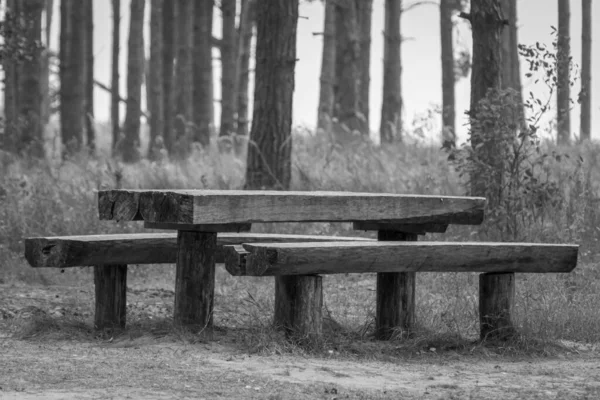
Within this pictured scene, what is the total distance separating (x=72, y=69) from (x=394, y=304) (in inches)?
541

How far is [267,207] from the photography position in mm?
5516

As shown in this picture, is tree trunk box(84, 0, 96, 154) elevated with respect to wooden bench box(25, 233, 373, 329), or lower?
elevated

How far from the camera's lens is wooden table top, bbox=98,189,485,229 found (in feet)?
17.2

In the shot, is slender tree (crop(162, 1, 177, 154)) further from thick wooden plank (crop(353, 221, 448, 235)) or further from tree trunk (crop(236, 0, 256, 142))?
thick wooden plank (crop(353, 221, 448, 235))

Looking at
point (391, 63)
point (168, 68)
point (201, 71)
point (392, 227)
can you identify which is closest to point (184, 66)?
point (168, 68)

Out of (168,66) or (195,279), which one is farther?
(168,66)

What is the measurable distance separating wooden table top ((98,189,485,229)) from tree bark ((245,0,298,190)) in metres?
5.37

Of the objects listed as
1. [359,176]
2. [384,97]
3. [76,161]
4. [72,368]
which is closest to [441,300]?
[72,368]

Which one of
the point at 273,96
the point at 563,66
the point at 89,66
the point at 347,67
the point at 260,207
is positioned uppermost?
the point at 89,66

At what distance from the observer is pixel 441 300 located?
7.57m

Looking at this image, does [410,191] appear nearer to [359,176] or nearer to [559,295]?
[359,176]

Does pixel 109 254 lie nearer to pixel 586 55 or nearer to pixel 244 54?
pixel 586 55

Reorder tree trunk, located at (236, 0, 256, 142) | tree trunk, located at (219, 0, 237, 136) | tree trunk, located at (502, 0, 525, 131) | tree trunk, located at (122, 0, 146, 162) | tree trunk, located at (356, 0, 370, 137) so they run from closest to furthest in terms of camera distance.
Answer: tree trunk, located at (219, 0, 237, 136)
tree trunk, located at (502, 0, 525, 131)
tree trunk, located at (122, 0, 146, 162)
tree trunk, located at (356, 0, 370, 137)
tree trunk, located at (236, 0, 256, 142)

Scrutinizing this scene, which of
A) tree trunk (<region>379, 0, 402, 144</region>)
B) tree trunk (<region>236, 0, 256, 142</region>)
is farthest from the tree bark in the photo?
tree trunk (<region>236, 0, 256, 142</region>)
